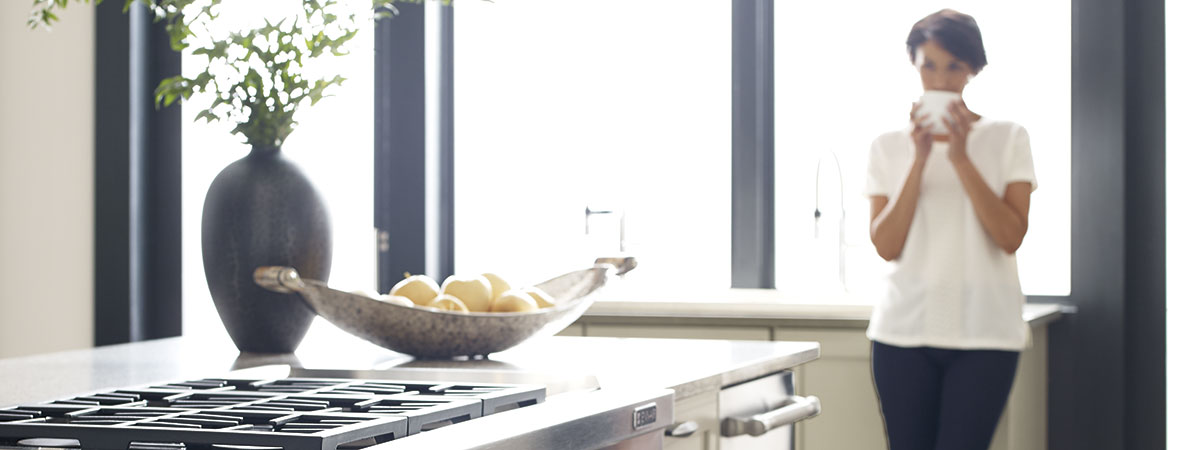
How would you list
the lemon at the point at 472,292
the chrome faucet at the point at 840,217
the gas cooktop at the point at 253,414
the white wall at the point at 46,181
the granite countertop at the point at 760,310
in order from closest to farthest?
the gas cooktop at the point at 253,414, the lemon at the point at 472,292, the granite countertop at the point at 760,310, the chrome faucet at the point at 840,217, the white wall at the point at 46,181

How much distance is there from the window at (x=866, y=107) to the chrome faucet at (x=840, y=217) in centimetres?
1

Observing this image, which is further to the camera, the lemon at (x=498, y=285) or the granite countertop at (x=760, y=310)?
the granite countertop at (x=760, y=310)


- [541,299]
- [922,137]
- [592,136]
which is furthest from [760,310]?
[541,299]

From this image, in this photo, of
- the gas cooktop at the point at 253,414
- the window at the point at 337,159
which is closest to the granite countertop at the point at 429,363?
the gas cooktop at the point at 253,414

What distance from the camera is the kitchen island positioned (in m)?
1.19

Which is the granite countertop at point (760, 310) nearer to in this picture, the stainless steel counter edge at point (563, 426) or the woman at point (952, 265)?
the woman at point (952, 265)

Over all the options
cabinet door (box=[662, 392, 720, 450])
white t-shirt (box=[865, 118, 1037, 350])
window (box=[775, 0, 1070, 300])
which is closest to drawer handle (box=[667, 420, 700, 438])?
cabinet door (box=[662, 392, 720, 450])

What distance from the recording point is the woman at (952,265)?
2.39 meters

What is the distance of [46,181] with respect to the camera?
13.9 feet

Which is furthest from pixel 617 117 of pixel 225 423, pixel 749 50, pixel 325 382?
pixel 225 423

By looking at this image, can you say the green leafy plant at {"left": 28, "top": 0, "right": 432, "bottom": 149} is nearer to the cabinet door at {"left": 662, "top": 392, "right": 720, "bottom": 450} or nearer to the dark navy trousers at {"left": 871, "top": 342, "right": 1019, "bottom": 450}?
the cabinet door at {"left": 662, "top": 392, "right": 720, "bottom": 450}

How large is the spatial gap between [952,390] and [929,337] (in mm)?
114

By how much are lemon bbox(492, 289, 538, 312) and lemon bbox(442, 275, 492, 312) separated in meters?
0.02

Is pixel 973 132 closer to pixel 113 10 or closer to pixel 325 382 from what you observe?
pixel 325 382
